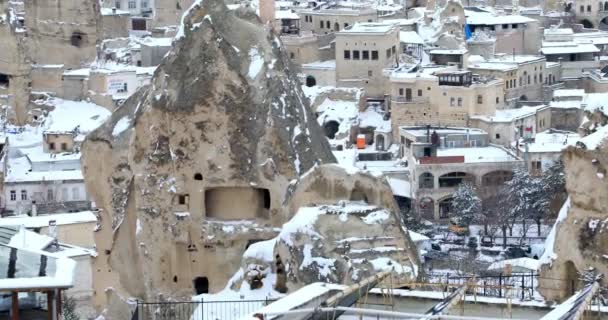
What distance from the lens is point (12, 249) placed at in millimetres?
19094

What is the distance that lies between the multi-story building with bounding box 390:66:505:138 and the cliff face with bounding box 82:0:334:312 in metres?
34.5

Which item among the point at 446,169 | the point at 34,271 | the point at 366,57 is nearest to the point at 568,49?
the point at 366,57

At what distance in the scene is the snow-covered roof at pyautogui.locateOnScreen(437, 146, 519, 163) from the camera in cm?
6022

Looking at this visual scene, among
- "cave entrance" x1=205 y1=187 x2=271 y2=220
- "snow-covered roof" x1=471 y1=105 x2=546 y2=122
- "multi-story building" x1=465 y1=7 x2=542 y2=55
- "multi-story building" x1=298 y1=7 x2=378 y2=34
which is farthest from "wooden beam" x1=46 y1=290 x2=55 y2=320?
"multi-story building" x1=465 y1=7 x2=542 y2=55

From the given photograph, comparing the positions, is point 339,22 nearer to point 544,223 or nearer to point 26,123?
point 26,123

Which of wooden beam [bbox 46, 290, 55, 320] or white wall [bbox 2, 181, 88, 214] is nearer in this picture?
wooden beam [bbox 46, 290, 55, 320]

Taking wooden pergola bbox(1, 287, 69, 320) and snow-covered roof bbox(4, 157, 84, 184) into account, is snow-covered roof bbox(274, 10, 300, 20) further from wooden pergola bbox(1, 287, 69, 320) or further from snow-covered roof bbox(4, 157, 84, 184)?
wooden pergola bbox(1, 287, 69, 320)

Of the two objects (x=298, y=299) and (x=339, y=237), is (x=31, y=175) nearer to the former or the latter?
(x=339, y=237)

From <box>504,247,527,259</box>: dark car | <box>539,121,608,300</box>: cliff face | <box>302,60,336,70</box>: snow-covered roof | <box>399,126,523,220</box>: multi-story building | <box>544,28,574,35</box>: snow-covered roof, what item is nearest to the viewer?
<box>539,121,608,300</box>: cliff face

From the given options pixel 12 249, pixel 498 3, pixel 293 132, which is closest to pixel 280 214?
pixel 293 132

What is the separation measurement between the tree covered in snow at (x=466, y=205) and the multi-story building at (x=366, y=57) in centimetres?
1157

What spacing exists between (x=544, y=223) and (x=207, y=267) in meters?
27.3

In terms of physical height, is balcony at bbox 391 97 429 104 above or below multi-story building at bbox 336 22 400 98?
below

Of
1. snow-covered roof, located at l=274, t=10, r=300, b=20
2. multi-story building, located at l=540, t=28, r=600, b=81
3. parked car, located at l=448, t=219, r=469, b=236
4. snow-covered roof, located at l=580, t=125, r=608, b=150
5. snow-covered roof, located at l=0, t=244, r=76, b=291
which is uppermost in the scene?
snow-covered roof, located at l=580, t=125, r=608, b=150
